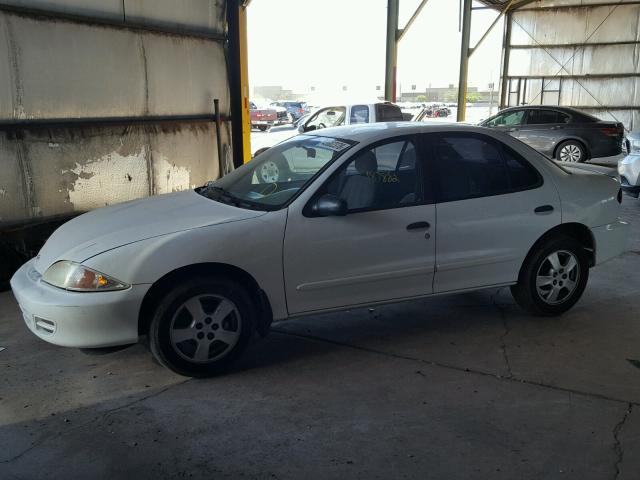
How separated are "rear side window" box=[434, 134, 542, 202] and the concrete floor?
108cm

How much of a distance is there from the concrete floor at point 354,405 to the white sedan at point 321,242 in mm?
355

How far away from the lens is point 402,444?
306cm

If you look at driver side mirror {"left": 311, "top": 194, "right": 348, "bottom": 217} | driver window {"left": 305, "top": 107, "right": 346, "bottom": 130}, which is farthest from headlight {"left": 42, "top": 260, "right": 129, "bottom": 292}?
driver window {"left": 305, "top": 107, "right": 346, "bottom": 130}

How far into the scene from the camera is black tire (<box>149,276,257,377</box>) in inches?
141

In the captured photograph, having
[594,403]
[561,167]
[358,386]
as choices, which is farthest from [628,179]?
[358,386]

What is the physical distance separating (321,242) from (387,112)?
9.44 m

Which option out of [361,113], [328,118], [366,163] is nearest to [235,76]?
[361,113]

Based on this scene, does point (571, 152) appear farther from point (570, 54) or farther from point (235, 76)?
point (570, 54)

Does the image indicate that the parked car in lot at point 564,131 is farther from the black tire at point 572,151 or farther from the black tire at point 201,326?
the black tire at point 201,326

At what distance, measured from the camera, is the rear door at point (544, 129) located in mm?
14391

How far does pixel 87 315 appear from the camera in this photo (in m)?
3.42

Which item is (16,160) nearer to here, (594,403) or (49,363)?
(49,363)

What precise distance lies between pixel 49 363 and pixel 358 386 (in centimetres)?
209

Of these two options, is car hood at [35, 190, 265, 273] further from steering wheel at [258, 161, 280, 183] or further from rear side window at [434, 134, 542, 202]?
rear side window at [434, 134, 542, 202]
